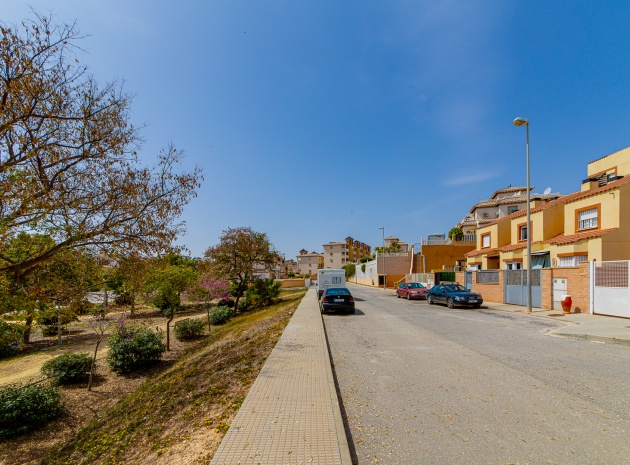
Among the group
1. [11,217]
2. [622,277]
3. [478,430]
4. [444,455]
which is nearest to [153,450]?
[444,455]

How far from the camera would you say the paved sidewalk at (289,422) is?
319 centimetres

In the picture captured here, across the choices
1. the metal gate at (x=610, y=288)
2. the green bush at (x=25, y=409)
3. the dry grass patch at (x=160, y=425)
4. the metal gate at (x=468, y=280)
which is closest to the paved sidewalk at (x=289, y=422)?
the dry grass patch at (x=160, y=425)

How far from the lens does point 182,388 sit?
671 centimetres

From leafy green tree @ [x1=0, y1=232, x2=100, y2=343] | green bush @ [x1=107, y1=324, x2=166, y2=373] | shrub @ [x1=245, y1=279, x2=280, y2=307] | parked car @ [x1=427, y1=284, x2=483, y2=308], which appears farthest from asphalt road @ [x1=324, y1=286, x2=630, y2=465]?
shrub @ [x1=245, y1=279, x2=280, y2=307]

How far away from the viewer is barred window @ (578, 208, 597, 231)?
1880 centimetres

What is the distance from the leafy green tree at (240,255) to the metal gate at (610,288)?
66.4 ft

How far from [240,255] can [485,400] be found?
22.5 m

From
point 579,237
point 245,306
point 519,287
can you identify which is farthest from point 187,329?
point 579,237

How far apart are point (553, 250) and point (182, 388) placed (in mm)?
23016

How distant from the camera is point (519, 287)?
19312 mm

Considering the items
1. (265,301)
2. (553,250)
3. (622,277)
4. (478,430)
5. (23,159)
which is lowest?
(265,301)

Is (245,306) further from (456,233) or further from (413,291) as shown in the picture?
(456,233)

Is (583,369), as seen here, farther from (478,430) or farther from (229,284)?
(229,284)

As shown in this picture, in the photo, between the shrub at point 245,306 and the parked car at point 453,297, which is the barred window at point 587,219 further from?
the shrub at point 245,306
